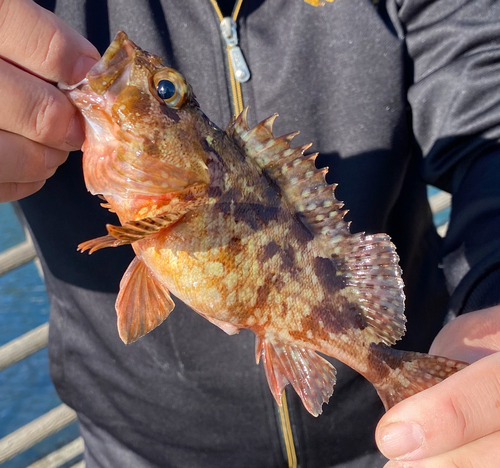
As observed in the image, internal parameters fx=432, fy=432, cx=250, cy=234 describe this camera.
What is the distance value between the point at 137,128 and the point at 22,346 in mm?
3242

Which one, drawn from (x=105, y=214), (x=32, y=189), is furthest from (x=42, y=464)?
(x=32, y=189)

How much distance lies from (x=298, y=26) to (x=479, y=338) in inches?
68.2

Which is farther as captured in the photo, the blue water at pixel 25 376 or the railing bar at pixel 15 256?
the blue water at pixel 25 376

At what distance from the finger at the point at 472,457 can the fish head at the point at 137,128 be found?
4.03 ft

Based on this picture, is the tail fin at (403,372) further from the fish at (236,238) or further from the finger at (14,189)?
the finger at (14,189)

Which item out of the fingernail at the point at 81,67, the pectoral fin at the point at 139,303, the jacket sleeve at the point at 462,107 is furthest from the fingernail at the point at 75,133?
the jacket sleeve at the point at 462,107

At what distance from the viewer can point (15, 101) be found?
4.21ft

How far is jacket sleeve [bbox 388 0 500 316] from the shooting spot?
2318 mm

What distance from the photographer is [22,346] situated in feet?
12.6

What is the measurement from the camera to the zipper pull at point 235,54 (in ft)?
7.06

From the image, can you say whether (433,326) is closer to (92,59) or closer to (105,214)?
(105,214)

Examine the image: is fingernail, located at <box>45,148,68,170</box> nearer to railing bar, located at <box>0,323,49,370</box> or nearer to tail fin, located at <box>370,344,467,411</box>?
tail fin, located at <box>370,344,467,411</box>

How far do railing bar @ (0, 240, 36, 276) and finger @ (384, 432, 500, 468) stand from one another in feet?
10.9

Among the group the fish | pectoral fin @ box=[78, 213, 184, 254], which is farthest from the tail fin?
pectoral fin @ box=[78, 213, 184, 254]
